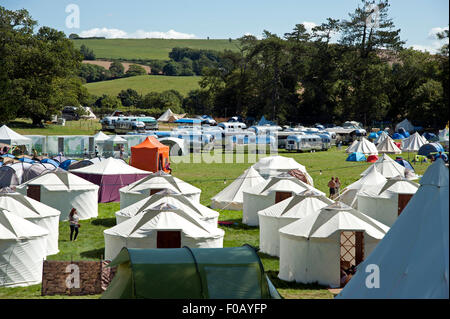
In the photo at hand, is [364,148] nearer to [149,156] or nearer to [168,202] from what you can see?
[149,156]

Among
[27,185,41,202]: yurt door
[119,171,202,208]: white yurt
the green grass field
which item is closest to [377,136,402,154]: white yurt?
the green grass field

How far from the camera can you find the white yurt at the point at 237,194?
28141 mm

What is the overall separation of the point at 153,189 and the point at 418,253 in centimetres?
1734

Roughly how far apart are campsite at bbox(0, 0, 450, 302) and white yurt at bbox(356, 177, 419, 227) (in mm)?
65

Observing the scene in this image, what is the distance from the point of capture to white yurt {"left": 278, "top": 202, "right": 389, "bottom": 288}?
16953 mm

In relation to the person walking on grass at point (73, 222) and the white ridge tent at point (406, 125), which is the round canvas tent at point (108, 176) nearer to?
the person walking on grass at point (73, 222)

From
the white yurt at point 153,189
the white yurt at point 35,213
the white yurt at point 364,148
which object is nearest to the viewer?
the white yurt at point 35,213

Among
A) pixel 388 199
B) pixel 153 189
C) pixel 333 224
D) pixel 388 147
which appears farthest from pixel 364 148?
pixel 333 224

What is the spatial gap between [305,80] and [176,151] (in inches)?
1388

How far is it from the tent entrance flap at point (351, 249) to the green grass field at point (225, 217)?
53.7 inches

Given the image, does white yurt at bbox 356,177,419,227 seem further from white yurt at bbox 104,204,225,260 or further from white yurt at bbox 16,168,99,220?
white yurt at bbox 16,168,99,220

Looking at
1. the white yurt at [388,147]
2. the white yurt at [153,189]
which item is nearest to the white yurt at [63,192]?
the white yurt at [153,189]
